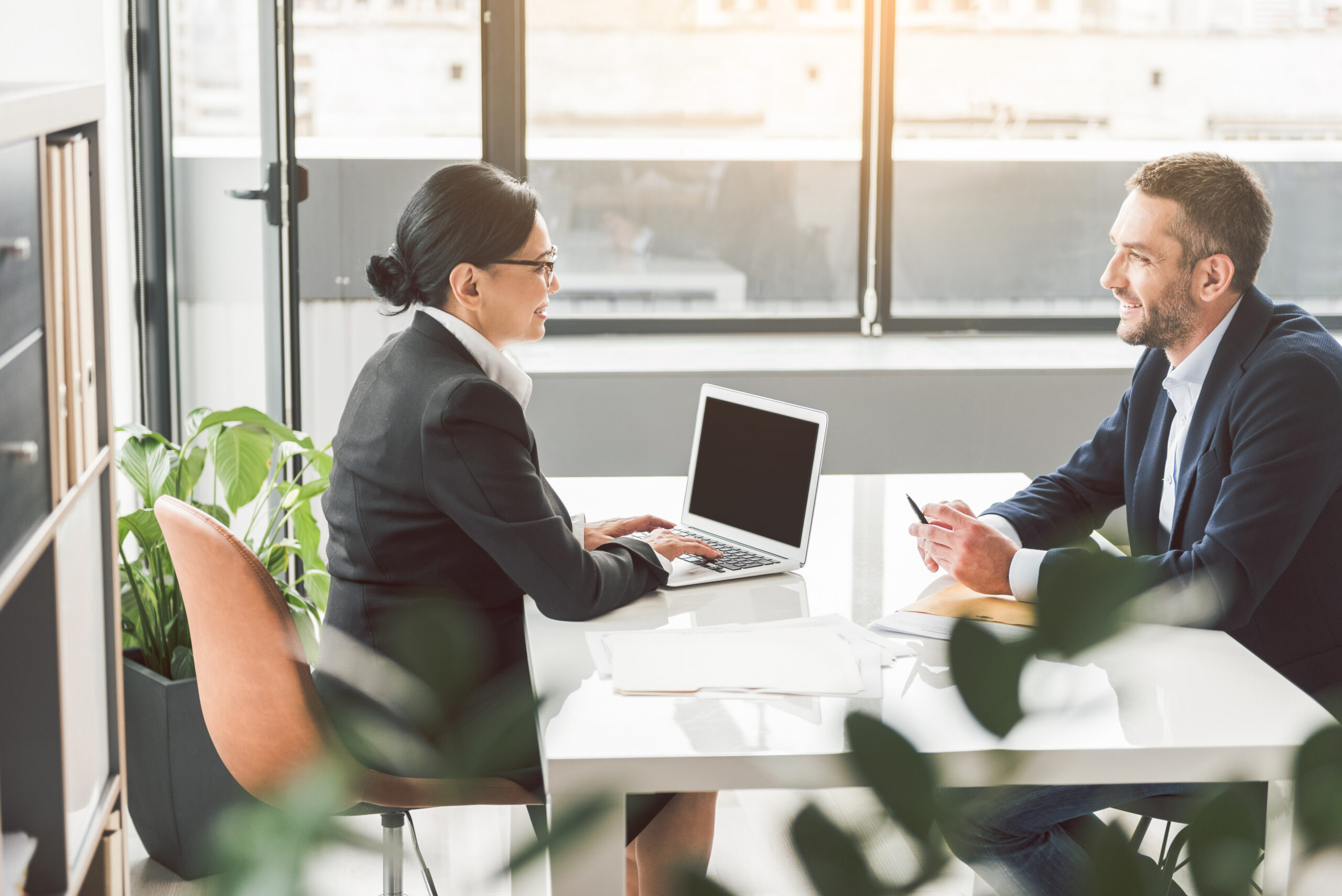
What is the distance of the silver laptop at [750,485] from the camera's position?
1.94 meters

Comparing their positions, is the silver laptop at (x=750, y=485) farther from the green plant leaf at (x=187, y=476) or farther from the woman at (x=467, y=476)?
the green plant leaf at (x=187, y=476)

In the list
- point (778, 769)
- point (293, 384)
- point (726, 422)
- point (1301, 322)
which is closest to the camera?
point (778, 769)

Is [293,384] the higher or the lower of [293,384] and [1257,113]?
the lower

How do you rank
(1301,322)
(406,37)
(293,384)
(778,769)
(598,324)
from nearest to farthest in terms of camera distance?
(778,769), (1301,322), (293,384), (406,37), (598,324)

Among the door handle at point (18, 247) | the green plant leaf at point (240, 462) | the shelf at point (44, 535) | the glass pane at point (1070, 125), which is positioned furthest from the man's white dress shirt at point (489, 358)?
the glass pane at point (1070, 125)

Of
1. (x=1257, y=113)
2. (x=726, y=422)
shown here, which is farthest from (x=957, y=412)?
(x=726, y=422)

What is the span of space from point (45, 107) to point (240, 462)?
1381 millimetres

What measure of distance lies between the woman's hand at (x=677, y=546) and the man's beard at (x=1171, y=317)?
69 centimetres

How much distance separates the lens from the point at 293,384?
9.66 ft

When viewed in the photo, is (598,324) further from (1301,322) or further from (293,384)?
(1301,322)

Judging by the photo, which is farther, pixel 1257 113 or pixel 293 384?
pixel 1257 113

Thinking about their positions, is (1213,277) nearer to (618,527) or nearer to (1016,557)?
(1016,557)

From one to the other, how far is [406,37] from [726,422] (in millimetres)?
2129

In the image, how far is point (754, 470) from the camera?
2051 mm
